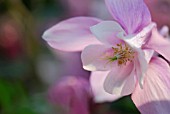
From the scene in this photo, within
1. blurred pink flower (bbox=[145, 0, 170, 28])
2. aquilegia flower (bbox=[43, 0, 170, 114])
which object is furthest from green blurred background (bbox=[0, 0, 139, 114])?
aquilegia flower (bbox=[43, 0, 170, 114])

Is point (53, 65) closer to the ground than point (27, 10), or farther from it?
closer to the ground

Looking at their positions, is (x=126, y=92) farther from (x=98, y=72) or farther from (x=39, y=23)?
(x=39, y=23)

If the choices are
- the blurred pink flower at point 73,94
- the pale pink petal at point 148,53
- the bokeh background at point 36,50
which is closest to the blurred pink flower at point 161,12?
the bokeh background at point 36,50

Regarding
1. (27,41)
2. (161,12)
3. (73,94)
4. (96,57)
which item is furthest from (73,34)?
(27,41)

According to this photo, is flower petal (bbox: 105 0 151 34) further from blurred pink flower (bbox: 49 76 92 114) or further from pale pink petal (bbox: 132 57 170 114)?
blurred pink flower (bbox: 49 76 92 114)

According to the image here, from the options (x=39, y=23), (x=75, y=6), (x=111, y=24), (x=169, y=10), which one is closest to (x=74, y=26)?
(x=111, y=24)

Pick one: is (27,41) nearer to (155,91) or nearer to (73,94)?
(73,94)

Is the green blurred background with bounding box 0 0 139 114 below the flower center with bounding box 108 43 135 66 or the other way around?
below

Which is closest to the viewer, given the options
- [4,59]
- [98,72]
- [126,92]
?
[126,92]
